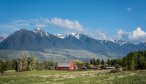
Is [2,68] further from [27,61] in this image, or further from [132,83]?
[132,83]

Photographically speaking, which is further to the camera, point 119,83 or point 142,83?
point 119,83

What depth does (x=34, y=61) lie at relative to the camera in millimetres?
180000

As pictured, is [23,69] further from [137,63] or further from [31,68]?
[137,63]

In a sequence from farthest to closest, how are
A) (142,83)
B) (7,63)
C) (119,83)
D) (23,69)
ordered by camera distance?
(7,63) < (23,69) < (119,83) < (142,83)

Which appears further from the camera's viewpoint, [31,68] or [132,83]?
[31,68]

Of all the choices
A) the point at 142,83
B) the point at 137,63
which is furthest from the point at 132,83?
the point at 137,63

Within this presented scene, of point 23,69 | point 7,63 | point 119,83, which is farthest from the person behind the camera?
point 7,63

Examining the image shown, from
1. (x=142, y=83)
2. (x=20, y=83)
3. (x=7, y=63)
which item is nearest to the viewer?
(x=142, y=83)

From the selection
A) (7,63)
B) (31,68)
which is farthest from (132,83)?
(7,63)

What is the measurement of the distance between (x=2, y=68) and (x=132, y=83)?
137 m

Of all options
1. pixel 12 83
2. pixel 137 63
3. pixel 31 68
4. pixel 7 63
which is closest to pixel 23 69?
pixel 31 68

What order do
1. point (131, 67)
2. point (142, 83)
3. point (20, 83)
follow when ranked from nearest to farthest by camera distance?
1. point (142, 83)
2. point (20, 83)
3. point (131, 67)

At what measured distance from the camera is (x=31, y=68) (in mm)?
177125

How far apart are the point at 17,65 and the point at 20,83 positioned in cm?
10478
